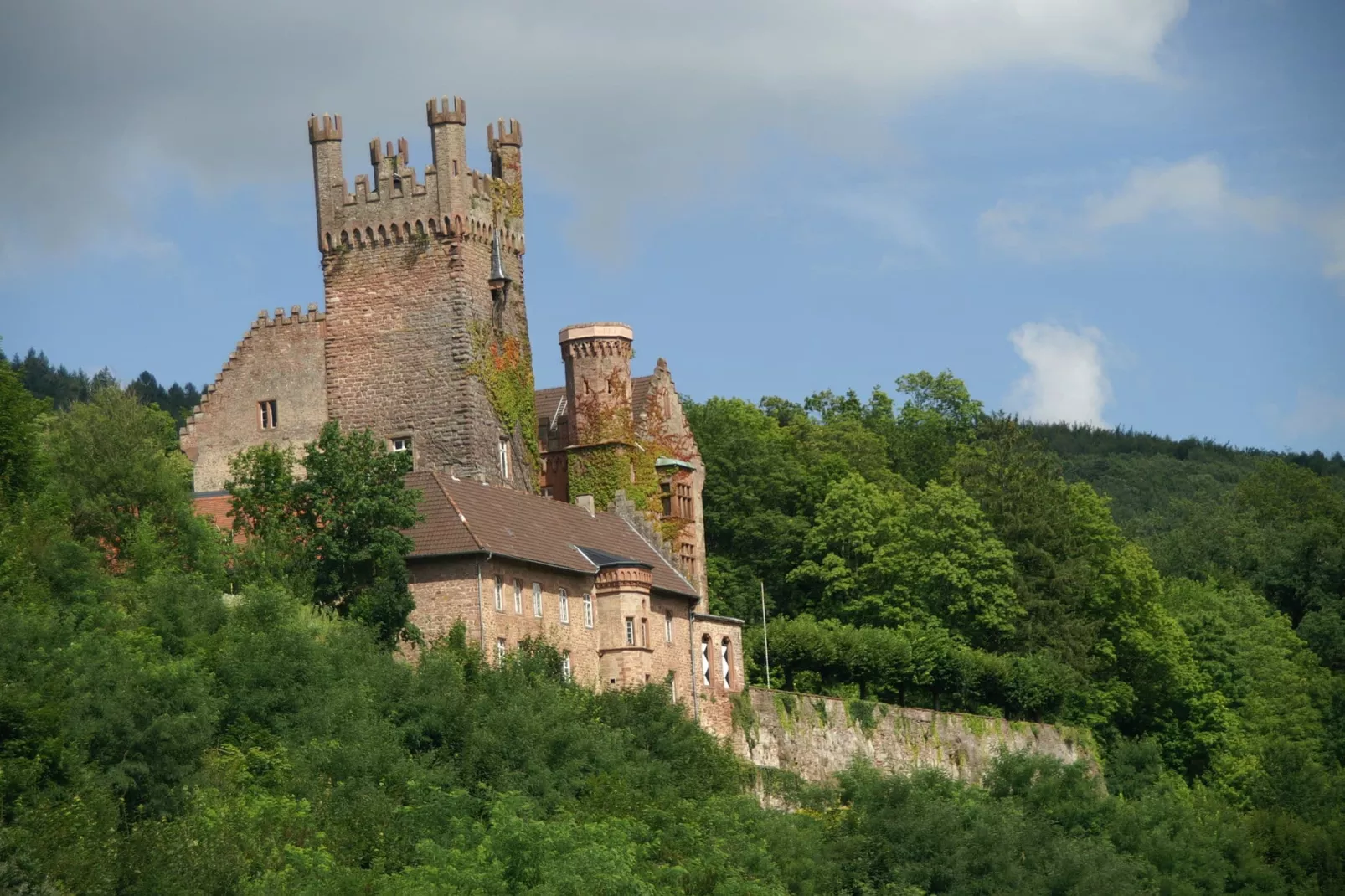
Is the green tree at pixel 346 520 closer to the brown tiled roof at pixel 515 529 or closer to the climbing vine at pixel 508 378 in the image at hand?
the brown tiled roof at pixel 515 529

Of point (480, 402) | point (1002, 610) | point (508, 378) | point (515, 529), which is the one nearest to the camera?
point (515, 529)

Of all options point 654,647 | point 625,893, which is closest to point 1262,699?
point 654,647

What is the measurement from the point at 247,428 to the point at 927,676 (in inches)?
869

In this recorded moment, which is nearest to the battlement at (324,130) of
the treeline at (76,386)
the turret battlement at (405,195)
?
the turret battlement at (405,195)

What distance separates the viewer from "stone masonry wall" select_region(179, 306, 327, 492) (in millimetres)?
70125

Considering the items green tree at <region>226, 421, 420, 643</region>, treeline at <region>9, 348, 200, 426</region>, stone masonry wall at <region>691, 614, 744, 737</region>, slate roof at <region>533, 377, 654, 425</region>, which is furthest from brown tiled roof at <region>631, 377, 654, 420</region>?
treeline at <region>9, 348, 200, 426</region>

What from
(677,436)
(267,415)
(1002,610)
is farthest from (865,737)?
(267,415)

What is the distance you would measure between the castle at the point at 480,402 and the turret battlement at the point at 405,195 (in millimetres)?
51

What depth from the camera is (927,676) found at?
77500mm

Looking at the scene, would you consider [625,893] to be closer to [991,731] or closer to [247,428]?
[247,428]

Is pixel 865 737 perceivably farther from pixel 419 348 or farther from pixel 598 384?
pixel 419 348

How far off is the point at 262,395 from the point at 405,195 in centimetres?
701

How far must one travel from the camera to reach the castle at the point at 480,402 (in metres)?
64.4

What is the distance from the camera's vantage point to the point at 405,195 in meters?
69.1
